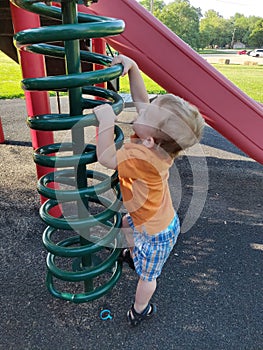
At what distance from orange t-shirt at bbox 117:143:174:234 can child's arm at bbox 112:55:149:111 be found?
14.0 inches

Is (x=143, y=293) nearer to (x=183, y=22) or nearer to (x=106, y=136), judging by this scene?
(x=106, y=136)

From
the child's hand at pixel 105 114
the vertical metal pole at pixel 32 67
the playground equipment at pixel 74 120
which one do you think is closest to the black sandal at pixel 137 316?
the playground equipment at pixel 74 120

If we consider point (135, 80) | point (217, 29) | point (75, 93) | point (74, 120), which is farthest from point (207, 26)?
point (74, 120)

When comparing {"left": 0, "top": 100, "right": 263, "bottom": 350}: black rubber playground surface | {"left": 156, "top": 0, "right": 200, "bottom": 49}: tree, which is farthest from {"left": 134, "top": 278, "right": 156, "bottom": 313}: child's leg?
{"left": 156, "top": 0, "right": 200, "bottom": 49}: tree

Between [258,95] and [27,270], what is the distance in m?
10.2

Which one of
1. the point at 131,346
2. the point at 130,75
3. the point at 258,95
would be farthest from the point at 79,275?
the point at 258,95

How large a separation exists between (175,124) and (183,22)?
52154 mm

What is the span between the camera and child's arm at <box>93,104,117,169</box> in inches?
56.7

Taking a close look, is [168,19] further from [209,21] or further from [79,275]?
[79,275]

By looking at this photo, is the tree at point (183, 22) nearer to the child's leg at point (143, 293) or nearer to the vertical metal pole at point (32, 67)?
the vertical metal pole at point (32, 67)

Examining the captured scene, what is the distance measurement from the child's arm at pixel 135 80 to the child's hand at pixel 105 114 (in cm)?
29

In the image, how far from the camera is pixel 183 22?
47906 millimetres

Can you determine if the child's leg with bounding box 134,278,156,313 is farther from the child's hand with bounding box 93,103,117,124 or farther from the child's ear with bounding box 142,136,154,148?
the child's hand with bounding box 93,103,117,124

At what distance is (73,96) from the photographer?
1.48 metres
